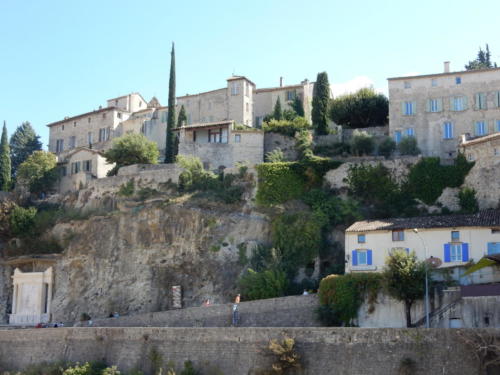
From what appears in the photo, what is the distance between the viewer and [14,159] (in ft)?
300

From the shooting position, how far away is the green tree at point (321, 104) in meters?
66.3

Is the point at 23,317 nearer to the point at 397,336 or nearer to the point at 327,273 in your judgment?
the point at 327,273

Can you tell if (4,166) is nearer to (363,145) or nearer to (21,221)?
(21,221)

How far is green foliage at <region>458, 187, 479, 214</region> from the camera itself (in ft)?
164

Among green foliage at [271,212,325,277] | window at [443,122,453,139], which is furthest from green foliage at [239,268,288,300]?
window at [443,122,453,139]

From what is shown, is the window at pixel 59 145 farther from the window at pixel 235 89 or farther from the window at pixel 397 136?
the window at pixel 397 136

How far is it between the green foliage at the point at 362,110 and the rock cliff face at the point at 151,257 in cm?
1718

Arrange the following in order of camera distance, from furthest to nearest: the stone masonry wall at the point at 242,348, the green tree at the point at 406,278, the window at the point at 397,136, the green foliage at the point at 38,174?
the green foliage at the point at 38,174, the window at the point at 397,136, the green tree at the point at 406,278, the stone masonry wall at the point at 242,348

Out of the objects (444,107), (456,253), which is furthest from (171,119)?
(456,253)

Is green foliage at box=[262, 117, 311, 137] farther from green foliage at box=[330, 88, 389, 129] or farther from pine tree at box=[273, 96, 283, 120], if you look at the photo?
pine tree at box=[273, 96, 283, 120]

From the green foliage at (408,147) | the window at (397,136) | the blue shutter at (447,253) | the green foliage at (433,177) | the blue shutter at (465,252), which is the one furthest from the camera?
the window at (397,136)

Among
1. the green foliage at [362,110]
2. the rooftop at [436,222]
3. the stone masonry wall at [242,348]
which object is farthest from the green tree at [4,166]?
the rooftop at [436,222]

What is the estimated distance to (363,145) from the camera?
59281mm

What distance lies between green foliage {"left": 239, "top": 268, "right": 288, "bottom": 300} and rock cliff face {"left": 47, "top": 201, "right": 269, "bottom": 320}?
2903 millimetres
